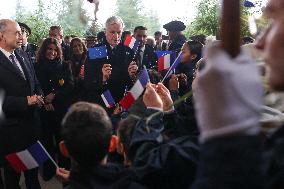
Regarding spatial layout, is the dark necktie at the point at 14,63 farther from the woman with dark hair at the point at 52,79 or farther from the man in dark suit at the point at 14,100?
the woman with dark hair at the point at 52,79

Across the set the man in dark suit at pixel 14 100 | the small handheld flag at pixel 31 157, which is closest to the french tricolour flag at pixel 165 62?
the man in dark suit at pixel 14 100

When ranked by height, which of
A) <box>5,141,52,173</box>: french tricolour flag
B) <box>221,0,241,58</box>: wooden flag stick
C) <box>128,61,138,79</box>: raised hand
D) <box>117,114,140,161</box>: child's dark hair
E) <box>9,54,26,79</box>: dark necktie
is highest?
<box>221,0,241,58</box>: wooden flag stick

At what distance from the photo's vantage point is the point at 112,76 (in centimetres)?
473

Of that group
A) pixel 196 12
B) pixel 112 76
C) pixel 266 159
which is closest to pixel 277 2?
pixel 266 159

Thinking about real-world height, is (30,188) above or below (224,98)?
below

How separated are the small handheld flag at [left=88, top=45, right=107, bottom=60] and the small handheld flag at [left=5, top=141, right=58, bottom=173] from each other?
5.45 ft

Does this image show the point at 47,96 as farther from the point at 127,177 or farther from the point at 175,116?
the point at 127,177

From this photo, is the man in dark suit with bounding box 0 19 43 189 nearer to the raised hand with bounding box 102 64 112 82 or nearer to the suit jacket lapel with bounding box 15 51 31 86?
the suit jacket lapel with bounding box 15 51 31 86

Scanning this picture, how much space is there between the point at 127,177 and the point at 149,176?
134 mm

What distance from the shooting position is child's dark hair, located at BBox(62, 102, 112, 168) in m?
1.68

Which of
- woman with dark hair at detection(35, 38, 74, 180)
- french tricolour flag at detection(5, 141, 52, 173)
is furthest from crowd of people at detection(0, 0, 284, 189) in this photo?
woman with dark hair at detection(35, 38, 74, 180)

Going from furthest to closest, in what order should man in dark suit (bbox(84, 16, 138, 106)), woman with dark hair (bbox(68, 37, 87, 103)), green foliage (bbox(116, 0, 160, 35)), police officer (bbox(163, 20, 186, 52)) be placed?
green foliage (bbox(116, 0, 160, 35)) < police officer (bbox(163, 20, 186, 52)) < woman with dark hair (bbox(68, 37, 87, 103)) < man in dark suit (bbox(84, 16, 138, 106))

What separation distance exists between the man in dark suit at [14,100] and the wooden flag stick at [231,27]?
12.3ft

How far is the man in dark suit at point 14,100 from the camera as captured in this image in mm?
4176
